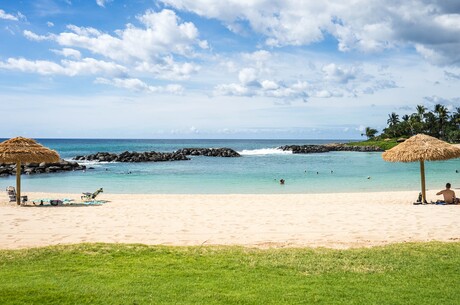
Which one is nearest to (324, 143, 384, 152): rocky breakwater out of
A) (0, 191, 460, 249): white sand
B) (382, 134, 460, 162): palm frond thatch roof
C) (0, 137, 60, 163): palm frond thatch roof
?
(382, 134, 460, 162): palm frond thatch roof

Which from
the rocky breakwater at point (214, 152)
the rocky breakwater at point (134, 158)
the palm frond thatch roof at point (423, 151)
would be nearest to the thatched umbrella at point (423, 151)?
the palm frond thatch roof at point (423, 151)

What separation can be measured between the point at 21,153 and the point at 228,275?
1296 cm

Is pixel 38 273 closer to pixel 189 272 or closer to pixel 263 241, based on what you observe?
pixel 189 272

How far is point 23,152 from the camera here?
16.4m

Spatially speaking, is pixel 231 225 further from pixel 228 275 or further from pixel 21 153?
pixel 21 153

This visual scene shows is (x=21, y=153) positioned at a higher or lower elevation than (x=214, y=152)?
higher

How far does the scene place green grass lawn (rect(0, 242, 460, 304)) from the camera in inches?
206

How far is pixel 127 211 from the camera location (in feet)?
46.9

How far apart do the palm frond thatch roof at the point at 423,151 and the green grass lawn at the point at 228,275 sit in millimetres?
8365

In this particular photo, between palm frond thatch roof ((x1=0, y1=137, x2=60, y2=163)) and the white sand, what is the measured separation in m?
1.85

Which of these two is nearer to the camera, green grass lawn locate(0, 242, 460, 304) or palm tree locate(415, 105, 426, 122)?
green grass lawn locate(0, 242, 460, 304)

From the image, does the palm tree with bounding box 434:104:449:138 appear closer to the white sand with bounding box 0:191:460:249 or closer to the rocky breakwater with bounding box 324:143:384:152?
the rocky breakwater with bounding box 324:143:384:152

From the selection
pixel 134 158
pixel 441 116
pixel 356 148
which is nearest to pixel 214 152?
pixel 134 158

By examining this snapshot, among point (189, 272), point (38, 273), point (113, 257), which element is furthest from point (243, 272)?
point (38, 273)
